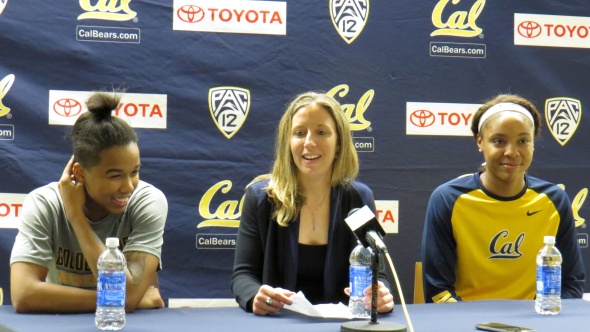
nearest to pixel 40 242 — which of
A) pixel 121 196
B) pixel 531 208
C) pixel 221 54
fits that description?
pixel 121 196

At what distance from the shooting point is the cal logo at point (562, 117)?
12.0 feet

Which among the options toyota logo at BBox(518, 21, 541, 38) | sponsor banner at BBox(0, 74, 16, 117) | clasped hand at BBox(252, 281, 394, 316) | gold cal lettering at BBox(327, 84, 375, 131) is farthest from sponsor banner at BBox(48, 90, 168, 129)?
toyota logo at BBox(518, 21, 541, 38)

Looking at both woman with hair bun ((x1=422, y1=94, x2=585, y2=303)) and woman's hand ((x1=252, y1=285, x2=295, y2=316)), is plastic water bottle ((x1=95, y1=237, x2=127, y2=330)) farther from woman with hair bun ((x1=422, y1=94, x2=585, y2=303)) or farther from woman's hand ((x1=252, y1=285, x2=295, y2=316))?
Result: woman with hair bun ((x1=422, y1=94, x2=585, y2=303))

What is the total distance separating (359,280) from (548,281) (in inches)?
20.7

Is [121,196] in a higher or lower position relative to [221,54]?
lower

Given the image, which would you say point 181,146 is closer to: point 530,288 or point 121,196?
point 121,196

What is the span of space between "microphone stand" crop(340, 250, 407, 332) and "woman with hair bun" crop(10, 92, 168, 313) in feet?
2.04

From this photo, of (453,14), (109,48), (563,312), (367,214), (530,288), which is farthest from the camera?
(453,14)

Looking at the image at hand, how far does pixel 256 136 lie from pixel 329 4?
2.25ft

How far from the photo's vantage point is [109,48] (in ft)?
10.8

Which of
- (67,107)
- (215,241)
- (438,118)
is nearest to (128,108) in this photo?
(67,107)

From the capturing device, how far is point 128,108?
3.30 metres

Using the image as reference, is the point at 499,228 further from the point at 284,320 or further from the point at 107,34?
the point at 107,34

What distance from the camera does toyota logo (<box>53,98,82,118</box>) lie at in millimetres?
3227
